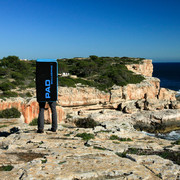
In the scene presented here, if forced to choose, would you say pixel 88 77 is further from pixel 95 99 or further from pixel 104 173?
pixel 104 173

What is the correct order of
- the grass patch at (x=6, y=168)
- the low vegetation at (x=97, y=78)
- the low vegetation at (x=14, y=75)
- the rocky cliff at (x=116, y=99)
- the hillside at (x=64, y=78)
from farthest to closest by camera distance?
the low vegetation at (x=97, y=78) < the rocky cliff at (x=116, y=99) < the hillside at (x=64, y=78) < the low vegetation at (x=14, y=75) < the grass patch at (x=6, y=168)

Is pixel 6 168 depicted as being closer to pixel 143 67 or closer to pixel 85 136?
pixel 85 136

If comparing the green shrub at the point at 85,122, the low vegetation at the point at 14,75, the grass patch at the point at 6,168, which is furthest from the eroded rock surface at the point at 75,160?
the low vegetation at the point at 14,75

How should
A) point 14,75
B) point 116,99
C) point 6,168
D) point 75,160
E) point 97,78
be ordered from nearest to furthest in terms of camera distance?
point 6,168
point 75,160
point 14,75
point 116,99
point 97,78

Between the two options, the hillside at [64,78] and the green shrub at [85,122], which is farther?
the hillside at [64,78]

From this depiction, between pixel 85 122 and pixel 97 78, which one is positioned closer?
pixel 85 122

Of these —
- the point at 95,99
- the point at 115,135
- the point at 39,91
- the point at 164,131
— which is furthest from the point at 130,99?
the point at 39,91

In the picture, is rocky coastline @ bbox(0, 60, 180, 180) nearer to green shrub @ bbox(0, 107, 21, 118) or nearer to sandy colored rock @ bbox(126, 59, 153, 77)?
green shrub @ bbox(0, 107, 21, 118)

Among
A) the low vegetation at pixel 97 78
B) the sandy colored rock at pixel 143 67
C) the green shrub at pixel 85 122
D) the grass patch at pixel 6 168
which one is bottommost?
the green shrub at pixel 85 122

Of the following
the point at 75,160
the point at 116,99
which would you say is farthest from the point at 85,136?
the point at 116,99

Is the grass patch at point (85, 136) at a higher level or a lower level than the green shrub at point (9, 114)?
higher

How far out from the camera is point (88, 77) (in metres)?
39.7

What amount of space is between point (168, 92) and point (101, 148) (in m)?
35.3

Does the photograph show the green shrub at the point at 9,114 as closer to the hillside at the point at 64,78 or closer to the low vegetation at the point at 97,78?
the hillside at the point at 64,78
